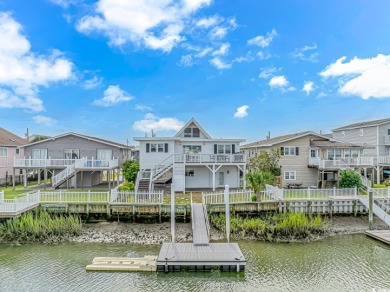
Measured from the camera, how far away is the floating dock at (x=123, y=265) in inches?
500

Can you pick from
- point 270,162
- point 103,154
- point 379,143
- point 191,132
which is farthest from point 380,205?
point 103,154

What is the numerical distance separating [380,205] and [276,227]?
8.85 m

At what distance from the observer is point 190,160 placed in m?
25.7

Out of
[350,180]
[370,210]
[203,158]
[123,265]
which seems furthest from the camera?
[203,158]

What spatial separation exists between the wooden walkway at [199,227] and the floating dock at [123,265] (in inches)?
103

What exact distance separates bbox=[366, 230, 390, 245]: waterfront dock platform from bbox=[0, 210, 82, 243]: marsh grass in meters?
18.3

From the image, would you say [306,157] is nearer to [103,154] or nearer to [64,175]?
[103,154]

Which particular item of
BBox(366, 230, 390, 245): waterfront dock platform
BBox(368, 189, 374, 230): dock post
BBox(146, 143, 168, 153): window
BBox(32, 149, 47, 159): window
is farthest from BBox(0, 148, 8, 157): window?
BBox(368, 189, 374, 230): dock post

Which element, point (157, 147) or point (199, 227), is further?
point (157, 147)

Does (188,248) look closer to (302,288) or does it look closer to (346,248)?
(302,288)

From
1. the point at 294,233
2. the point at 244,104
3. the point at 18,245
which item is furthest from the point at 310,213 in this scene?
the point at 244,104

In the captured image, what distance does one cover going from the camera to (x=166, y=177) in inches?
1061

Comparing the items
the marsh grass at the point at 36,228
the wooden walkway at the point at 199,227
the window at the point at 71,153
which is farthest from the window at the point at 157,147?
the marsh grass at the point at 36,228

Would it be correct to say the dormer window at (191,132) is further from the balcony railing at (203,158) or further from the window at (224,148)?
the balcony railing at (203,158)
